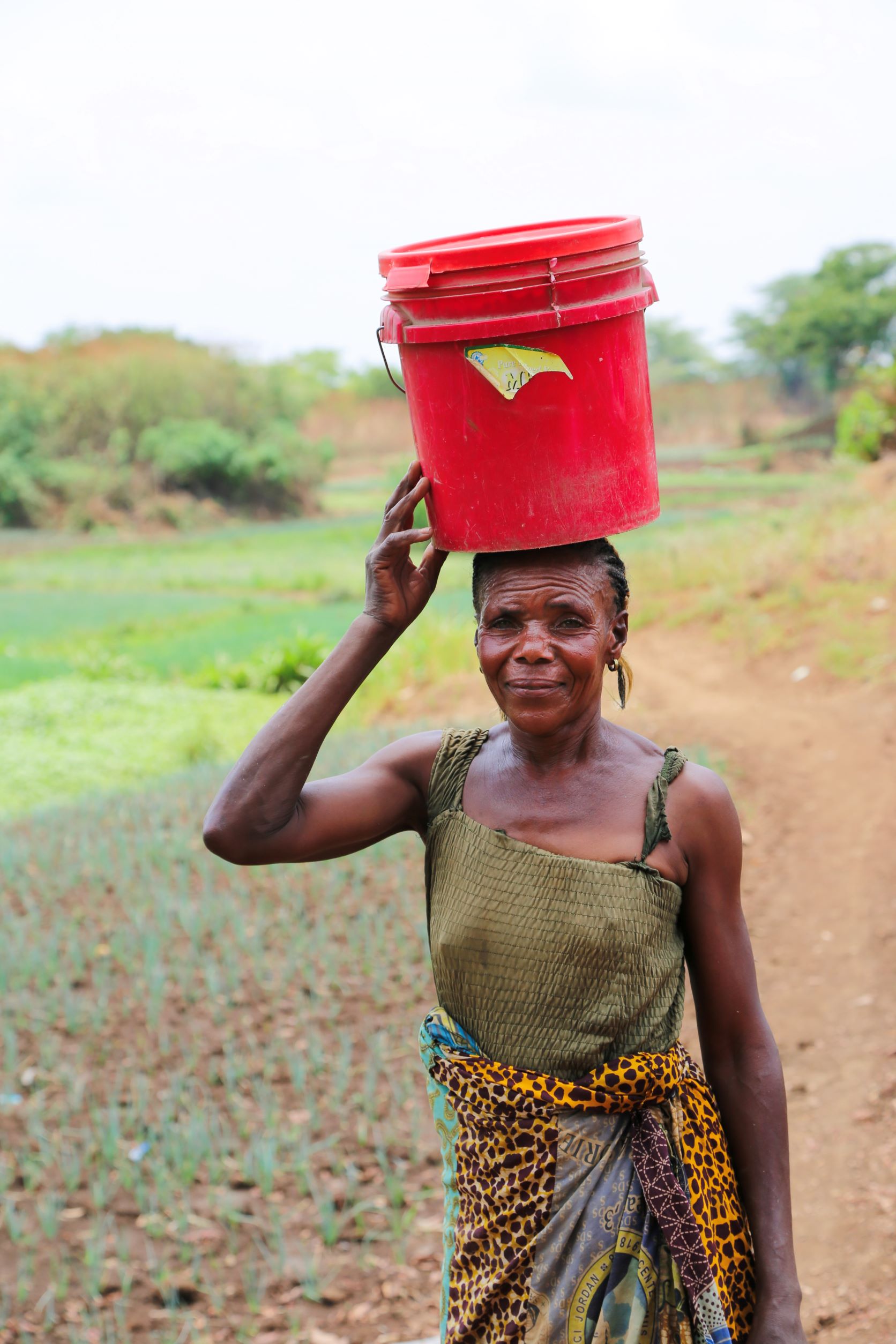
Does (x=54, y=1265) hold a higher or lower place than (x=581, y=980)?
lower

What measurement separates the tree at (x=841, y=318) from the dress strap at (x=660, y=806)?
2642cm

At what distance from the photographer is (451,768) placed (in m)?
1.80

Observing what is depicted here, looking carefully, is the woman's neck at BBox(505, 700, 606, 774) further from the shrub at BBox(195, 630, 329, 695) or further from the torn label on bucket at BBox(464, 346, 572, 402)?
the shrub at BBox(195, 630, 329, 695)

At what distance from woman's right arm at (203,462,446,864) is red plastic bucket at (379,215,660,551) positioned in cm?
8

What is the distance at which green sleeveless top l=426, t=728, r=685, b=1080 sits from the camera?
1593 millimetres

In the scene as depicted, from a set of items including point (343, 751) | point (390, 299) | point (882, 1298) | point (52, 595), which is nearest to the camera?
point (390, 299)

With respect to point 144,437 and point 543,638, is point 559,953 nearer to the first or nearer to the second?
point 543,638

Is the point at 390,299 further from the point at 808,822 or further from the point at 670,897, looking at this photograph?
the point at 808,822

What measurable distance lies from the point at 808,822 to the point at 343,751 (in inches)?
106

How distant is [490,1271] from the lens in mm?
1602

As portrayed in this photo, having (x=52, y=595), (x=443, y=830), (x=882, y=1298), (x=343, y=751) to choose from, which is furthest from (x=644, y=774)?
(x=52, y=595)

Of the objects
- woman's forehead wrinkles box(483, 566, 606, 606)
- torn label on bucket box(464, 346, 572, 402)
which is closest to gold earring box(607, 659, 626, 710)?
woman's forehead wrinkles box(483, 566, 606, 606)

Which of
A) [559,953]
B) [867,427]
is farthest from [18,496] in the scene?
[559,953]

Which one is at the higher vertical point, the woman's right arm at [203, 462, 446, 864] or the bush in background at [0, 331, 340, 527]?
the bush in background at [0, 331, 340, 527]
